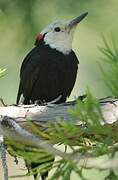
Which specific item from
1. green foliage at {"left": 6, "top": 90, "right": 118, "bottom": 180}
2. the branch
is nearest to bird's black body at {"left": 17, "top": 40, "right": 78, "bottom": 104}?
the branch

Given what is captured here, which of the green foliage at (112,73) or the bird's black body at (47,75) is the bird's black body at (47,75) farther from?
the green foliage at (112,73)

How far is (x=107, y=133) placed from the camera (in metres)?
0.87

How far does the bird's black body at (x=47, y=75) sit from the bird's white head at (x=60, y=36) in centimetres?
7

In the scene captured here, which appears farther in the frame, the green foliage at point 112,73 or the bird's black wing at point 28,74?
the bird's black wing at point 28,74

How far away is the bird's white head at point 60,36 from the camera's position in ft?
8.90

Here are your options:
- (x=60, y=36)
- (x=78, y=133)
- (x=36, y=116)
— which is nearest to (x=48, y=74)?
(x=60, y=36)

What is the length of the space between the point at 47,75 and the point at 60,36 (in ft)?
1.32

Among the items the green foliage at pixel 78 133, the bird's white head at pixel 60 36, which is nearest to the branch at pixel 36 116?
the green foliage at pixel 78 133

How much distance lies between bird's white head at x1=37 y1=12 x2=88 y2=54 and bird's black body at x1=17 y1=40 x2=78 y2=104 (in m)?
0.07

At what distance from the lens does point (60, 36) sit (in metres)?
2.84

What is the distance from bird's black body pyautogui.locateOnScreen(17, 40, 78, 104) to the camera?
99.5 inches

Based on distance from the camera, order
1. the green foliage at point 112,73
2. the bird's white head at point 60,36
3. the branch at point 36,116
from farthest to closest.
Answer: the bird's white head at point 60,36 → the branch at point 36,116 → the green foliage at point 112,73

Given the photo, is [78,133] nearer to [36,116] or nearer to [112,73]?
[112,73]

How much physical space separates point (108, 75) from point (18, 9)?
694 millimetres
